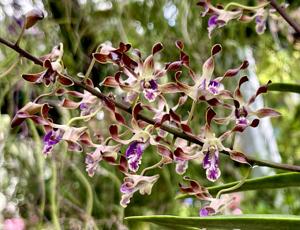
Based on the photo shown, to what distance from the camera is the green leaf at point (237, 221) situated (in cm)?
41

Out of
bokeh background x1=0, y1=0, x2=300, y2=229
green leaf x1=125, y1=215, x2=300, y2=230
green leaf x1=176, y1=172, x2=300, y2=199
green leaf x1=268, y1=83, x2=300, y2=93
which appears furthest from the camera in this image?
bokeh background x1=0, y1=0, x2=300, y2=229

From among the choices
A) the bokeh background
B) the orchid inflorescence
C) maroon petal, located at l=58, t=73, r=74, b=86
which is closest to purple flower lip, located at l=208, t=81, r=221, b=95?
the orchid inflorescence

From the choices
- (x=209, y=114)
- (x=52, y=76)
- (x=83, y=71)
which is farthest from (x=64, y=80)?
(x=83, y=71)

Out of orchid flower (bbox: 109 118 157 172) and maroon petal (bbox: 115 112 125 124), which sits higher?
maroon petal (bbox: 115 112 125 124)

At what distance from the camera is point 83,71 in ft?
3.89

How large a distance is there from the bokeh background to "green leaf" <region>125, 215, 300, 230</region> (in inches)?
17.7

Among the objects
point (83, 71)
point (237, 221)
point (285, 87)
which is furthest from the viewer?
point (83, 71)

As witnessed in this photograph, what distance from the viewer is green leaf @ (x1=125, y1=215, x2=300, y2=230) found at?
0.41 meters

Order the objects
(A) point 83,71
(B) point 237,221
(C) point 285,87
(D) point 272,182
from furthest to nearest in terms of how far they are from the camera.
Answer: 1. (A) point 83,71
2. (C) point 285,87
3. (D) point 272,182
4. (B) point 237,221

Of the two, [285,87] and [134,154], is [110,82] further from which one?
[285,87]

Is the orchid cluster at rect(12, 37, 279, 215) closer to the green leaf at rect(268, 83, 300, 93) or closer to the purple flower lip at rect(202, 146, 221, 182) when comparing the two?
the purple flower lip at rect(202, 146, 221, 182)

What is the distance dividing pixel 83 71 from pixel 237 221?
A: 2.65 ft

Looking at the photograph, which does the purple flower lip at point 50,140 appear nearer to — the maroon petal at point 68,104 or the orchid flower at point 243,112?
the maroon petal at point 68,104

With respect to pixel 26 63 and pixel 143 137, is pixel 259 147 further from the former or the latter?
pixel 143 137
